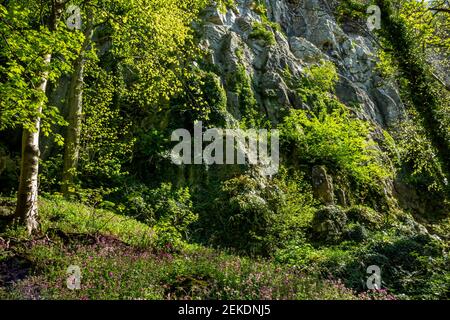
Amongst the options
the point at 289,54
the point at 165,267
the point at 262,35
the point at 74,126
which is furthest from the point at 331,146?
the point at 165,267

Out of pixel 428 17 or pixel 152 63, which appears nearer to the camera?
pixel 152 63

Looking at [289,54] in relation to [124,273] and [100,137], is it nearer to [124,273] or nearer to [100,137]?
[100,137]

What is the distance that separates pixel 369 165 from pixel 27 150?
17.1m

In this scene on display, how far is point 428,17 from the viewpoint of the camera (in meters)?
15.6

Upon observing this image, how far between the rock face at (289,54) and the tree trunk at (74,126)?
670 centimetres

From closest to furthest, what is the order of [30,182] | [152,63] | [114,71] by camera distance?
[30,182] → [152,63] → [114,71]

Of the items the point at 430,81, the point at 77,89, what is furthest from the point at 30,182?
the point at 430,81

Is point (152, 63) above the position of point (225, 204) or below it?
above

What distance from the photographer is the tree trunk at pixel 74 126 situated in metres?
14.0

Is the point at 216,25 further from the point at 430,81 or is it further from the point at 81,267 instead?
the point at 81,267

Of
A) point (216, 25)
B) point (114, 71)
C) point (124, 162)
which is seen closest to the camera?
point (124, 162)

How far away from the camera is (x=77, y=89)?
1484 centimetres

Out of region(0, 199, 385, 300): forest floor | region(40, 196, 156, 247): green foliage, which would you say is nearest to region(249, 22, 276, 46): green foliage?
region(40, 196, 156, 247): green foliage

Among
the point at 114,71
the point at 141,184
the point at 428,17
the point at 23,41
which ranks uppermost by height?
the point at 428,17
